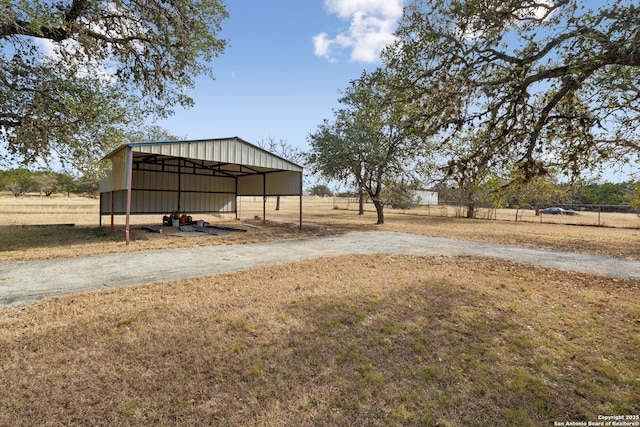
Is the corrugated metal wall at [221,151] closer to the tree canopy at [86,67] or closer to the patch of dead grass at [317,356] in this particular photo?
the tree canopy at [86,67]

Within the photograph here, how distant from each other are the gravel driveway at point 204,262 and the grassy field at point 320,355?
2.72ft

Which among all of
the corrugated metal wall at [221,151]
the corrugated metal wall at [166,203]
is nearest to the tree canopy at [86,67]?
the corrugated metal wall at [221,151]

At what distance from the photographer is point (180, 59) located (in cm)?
1089

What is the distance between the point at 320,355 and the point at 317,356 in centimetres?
4

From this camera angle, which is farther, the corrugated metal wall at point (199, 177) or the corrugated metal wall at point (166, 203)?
the corrugated metal wall at point (166, 203)

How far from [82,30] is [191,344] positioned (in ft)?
32.3

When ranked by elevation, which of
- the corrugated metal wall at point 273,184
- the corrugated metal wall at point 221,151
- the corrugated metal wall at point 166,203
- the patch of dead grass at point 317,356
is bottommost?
the patch of dead grass at point 317,356

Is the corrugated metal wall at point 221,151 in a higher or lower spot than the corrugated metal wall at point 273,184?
higher

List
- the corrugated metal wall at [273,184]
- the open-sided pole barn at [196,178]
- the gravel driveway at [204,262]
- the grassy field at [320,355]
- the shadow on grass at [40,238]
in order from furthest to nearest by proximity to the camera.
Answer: the corrugated metal wall at [273,184]
the open-sided pole barn at [196,178]
the shadow on grass at [40,238]
the gravel driveway at [204,262]
the grassy field at [320,355]

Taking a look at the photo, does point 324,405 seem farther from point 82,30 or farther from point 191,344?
point 82,30

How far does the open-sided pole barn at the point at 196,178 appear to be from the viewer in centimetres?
1184

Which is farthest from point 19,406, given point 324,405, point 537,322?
point 537,322

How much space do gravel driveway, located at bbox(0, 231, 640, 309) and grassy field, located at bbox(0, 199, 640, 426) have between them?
0.83 meters

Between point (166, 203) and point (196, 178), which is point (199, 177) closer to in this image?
point (196, 178)
